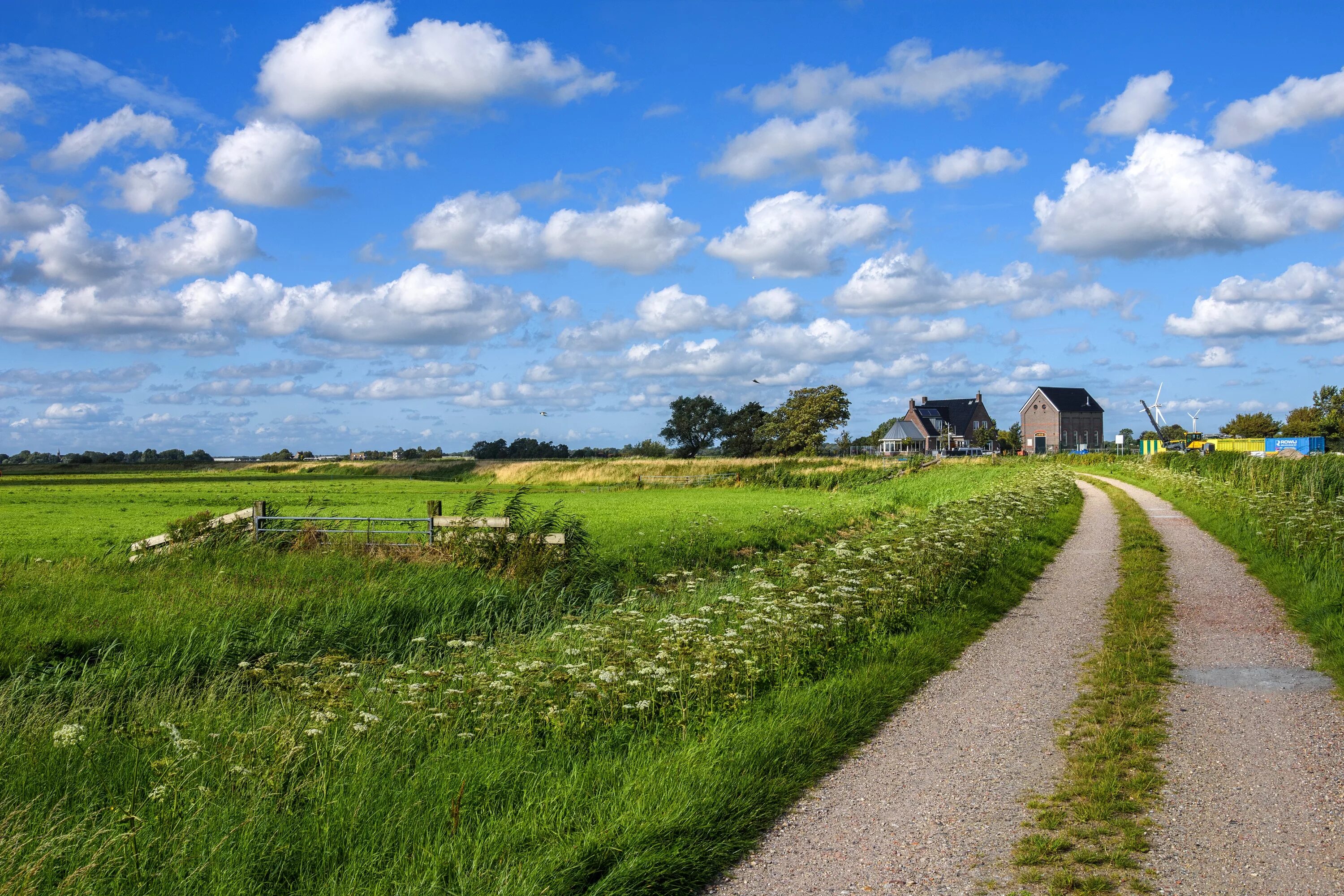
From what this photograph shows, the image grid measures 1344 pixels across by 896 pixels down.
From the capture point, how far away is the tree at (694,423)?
11631 centimetres

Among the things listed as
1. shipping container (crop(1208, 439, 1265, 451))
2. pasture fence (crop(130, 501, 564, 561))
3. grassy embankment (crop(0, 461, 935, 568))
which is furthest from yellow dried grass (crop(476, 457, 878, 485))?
pasture fence (crop(130, 501, 564, 561))

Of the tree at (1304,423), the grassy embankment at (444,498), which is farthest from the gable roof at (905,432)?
the grassy embankment at (444,498)

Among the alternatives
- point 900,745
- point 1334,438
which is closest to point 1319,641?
point 900,745

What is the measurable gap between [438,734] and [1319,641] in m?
9.33

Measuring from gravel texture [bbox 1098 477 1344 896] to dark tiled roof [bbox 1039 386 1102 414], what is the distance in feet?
406

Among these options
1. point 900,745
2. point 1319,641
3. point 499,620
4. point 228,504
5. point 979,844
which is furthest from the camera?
point 228,504

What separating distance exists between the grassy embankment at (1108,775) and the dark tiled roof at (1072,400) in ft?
408

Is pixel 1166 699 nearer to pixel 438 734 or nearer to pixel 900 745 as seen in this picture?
pixel 900 745

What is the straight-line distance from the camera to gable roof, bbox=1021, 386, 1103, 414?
125062 mm

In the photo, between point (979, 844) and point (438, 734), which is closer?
point (979, 844)

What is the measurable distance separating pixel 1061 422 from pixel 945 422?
55.7 ft

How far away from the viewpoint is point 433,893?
442cm

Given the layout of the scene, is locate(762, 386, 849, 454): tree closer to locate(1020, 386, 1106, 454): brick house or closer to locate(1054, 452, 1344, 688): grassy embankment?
locate(1020, 386, 1106, 454): brick house

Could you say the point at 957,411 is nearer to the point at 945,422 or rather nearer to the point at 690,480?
the point at 945,422
